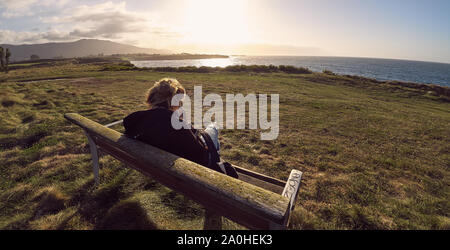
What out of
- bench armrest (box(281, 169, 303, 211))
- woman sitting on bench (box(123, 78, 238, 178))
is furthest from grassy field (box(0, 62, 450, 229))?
woman sitting on bench (box(123, 78, 238, 178))

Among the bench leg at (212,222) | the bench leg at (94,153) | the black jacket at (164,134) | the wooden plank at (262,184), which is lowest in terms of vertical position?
the bench leg at (212,222)

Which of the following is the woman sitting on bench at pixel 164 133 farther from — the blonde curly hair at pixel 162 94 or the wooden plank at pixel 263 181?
the wooden plank at pixel 263 181

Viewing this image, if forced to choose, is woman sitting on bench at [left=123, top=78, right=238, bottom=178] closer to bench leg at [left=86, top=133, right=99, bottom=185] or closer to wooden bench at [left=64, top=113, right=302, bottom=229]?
wooden bench at [left=64, top=113, right=302, bottom=229]

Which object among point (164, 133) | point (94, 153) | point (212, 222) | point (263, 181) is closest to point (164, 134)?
point (164, 133)

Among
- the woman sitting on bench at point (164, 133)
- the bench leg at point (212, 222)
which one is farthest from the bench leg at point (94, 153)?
the bench leg at point (212, 222)

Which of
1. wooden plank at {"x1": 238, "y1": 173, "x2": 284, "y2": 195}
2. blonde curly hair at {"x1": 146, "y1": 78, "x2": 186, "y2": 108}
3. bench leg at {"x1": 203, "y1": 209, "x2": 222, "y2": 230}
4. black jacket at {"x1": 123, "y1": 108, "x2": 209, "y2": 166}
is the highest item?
blonde curly hair at {"x1": 146, "y1": 78, "x2": 186, "y2": 108}

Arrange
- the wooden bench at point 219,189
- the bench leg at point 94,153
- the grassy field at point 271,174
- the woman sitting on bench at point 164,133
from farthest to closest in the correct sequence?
1. the bench leg at point 94,153
2. the grassy field at point 271,174
3. the woman sitting on bench at point 164,133
4. the wooden bench at point 219,189

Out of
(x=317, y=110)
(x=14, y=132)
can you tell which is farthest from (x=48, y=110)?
(x=317, y=110)

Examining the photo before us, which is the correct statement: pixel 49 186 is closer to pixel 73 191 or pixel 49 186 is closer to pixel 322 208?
pixel 73 191

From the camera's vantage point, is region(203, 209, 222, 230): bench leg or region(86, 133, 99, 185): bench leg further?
region(86, 133, 99, 185): bench leg

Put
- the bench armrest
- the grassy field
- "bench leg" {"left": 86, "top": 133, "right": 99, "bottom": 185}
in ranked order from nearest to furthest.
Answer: the bench armrest
the grassy field
"bench leg" {"left": 86, "top": 133, "right": 99, "bottom": 185}

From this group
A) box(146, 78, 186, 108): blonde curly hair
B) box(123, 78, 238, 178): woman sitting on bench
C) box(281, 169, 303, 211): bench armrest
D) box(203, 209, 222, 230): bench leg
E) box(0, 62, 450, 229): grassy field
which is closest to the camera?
box(281, 169, 303, 211): bench armrest

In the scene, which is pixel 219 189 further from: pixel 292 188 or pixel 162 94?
pixel 162 94

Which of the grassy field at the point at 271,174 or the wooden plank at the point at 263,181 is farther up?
the wooden plank at the point at 263,181
